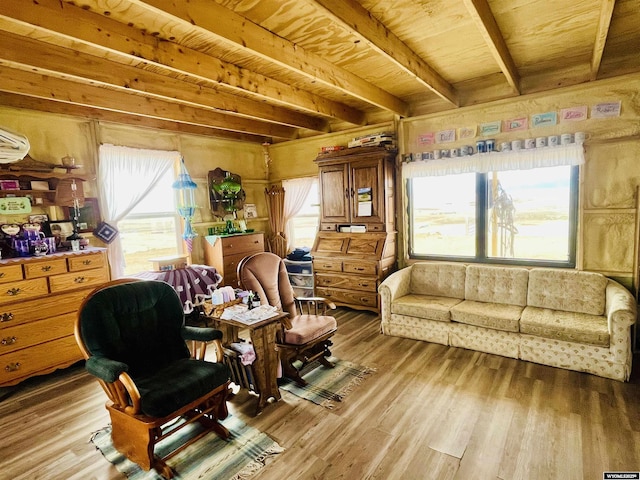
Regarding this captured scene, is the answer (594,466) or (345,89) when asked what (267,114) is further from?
(594,466)

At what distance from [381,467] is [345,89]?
299 cm

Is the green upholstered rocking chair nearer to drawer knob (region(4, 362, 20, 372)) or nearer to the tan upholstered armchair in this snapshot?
the tan upholstered armchair

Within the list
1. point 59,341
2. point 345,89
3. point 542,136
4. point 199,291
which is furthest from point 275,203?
point 542,136

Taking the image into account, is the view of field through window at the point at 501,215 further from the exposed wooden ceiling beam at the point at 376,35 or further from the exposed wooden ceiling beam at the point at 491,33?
the exposed wooden ceiling beam at the point at 376,35

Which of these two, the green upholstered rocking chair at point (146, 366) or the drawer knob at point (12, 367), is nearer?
the green upholstered rocking chair at point (146, 366)

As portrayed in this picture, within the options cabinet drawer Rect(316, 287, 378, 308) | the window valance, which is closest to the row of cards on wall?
the window valance

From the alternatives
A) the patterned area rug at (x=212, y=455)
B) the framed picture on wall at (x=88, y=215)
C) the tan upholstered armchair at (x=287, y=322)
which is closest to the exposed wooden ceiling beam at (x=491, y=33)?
the tan upholstered armchair at (x=287, y=322)

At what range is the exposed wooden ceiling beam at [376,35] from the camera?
6.52 feet

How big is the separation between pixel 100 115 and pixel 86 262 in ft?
5.56

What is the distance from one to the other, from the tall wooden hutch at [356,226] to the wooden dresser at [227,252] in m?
1.05

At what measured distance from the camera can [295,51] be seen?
2639 mm

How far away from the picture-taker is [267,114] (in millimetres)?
4191

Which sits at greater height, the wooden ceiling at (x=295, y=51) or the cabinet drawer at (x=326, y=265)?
the wooden ceiling at (x=295, y=51)

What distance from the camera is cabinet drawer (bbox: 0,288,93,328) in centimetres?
290
